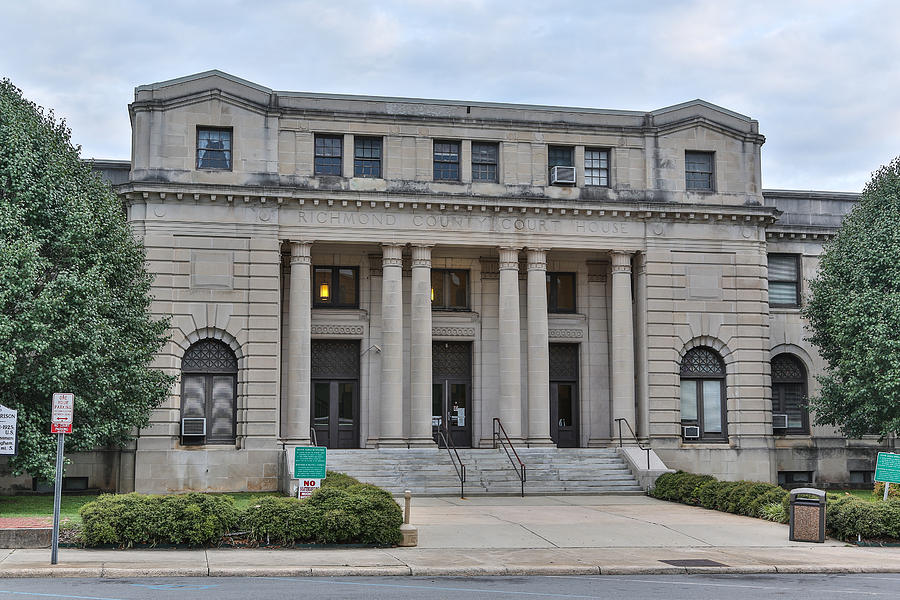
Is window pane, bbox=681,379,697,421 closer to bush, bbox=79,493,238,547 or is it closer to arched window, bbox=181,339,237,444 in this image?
arched window, bbox=181,339,237,444

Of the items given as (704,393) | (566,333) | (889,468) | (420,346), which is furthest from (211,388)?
(889,468)

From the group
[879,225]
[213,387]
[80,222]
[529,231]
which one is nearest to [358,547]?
[80,222]

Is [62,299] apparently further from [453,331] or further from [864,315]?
[864,315]

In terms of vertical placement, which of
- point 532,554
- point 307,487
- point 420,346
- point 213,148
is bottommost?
point 532,554

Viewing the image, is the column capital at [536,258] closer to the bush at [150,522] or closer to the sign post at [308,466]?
the sign post at [308,466]

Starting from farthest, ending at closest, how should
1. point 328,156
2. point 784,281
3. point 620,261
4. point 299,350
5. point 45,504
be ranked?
point 784,281 → point 620,261 → point 328,156 → point 299,350 → point 45,504

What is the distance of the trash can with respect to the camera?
Result: 2333 cm

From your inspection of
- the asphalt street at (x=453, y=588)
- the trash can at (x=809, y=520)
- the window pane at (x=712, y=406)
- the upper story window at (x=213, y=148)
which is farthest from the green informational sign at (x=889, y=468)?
the upper story window at (x=213, y=148)

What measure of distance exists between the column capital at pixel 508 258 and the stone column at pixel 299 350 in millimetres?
6939

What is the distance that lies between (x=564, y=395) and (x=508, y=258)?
659 centimetres

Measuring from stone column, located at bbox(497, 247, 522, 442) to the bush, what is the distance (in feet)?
57.5

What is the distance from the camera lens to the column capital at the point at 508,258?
123 ft

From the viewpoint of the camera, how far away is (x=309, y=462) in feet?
74.3

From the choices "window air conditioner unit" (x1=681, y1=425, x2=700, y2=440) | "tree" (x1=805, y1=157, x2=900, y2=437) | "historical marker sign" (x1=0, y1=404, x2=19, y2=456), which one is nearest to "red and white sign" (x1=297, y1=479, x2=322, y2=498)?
"historical marker sign" (x1=0, y1=404, x2=19, y2=456)
